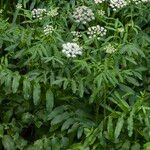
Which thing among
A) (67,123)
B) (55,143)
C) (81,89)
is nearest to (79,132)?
(67,123)

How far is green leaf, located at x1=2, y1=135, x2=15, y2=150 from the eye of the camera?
4.57m

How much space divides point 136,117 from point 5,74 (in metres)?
1.30

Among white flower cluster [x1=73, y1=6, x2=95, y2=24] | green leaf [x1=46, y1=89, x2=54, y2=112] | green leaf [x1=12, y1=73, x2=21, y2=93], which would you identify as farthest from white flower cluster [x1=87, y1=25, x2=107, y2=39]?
green leaf [x1=12, y1=73, x2=21, y2=93]

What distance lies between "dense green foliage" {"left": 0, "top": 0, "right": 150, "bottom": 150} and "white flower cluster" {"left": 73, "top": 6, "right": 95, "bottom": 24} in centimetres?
14

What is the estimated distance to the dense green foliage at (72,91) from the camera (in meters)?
4.24

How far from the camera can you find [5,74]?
4.46 meters

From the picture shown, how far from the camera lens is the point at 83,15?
16.8 feet

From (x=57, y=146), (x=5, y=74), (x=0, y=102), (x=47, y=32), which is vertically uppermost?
(x=47, y=32)

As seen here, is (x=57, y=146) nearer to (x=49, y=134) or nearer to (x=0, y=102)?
(x=49, y=134)

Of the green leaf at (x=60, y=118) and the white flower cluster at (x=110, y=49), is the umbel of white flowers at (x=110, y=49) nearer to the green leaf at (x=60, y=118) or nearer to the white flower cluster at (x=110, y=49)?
the white flower cluster at (x=110, y=49)

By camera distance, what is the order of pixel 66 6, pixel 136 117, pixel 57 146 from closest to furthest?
pixel 136 117, pixel 57 146, pixel 66 6

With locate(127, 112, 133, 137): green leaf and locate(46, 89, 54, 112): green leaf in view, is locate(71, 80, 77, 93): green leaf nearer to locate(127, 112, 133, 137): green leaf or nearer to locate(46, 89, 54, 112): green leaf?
locate(46, 89, 54, 112): green leaf

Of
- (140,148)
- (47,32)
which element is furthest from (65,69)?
(140,148)

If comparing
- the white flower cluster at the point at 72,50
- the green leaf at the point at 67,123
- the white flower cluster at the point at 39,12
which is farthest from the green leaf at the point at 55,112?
the white flower cluster at the point at 39,12
